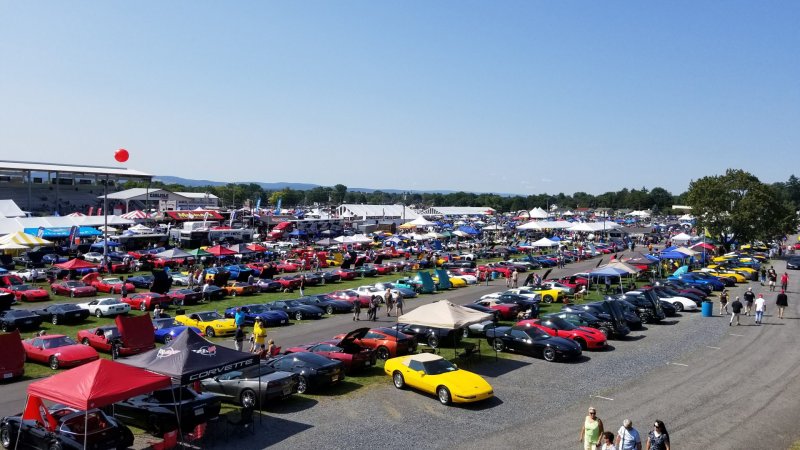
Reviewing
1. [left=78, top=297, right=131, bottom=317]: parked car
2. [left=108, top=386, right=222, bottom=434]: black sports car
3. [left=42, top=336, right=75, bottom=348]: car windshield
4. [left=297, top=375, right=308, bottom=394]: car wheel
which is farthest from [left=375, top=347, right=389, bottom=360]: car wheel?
[left=78, top=297, right=131, bottom=317]: parked car

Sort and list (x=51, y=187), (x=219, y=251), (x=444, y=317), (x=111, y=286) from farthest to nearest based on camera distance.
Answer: (x=51, y=187)
(x=219, y=251)
(x=111, y=286)
(x=444, y=317)

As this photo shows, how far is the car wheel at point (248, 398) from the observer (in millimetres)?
14000

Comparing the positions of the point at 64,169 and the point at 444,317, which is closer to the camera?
the point at 444,317

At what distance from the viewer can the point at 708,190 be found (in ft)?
186

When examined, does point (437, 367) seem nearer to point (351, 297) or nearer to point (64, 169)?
point (351, 297)

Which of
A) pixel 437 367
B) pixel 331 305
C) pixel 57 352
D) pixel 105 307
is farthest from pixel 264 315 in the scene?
pixel 437 367

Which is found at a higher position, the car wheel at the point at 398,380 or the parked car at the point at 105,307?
the car wheel at the point at 398,380

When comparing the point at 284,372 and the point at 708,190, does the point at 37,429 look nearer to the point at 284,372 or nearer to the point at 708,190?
the point at 284,372

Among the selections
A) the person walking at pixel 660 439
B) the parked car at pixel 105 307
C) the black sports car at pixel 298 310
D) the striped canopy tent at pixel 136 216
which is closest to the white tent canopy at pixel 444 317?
the person walking at pixel 660 439

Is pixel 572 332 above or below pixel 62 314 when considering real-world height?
above

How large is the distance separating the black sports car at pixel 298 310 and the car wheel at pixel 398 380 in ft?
38.7

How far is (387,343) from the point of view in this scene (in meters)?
19.1

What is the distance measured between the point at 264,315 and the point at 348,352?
30.4 ft

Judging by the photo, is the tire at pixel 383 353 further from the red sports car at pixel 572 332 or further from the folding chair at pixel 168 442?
the folding chair at pixel 168 442
